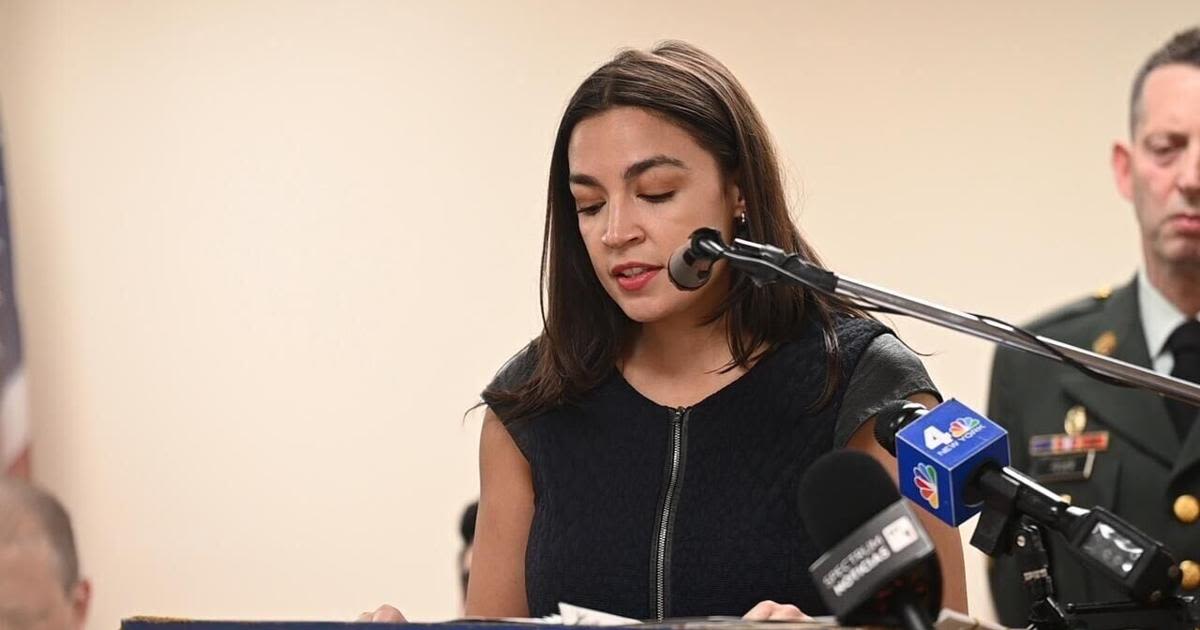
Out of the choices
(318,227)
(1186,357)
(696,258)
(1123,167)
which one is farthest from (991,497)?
(318,227)

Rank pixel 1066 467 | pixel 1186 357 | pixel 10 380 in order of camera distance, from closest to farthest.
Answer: pixel 1186 357, pixel 1066 467, pixel 10 380

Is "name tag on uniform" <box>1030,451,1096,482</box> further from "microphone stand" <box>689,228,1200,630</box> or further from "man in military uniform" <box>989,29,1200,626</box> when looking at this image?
"microphone stand" <box>689,228,1200,630</box>

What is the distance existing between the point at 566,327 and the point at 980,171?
1750 mm

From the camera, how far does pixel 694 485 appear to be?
64.4 inches

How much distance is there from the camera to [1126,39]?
10.7 feet

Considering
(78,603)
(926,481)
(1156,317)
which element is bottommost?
(78,603)

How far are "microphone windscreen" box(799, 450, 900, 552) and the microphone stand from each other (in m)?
0.14

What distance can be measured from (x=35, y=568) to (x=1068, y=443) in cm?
156

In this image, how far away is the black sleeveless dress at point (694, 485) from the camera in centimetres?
157

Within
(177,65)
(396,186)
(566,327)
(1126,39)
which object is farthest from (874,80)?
(566,327)

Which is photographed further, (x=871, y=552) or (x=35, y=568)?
(x=35, y=568)

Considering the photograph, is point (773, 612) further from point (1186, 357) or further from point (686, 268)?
point (1186, 357)

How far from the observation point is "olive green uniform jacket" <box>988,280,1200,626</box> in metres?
2.16

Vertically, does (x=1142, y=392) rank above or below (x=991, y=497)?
below
